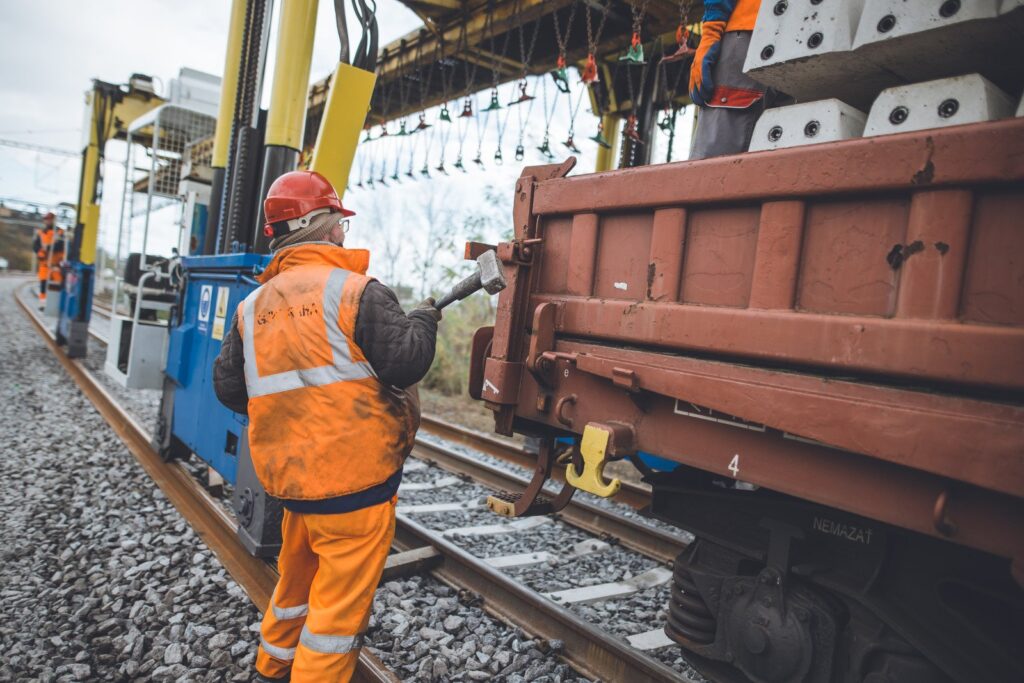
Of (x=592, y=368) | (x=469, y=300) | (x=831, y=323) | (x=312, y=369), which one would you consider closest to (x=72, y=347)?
(x=469, y=300)

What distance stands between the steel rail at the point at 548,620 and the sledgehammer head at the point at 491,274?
1.77 meters

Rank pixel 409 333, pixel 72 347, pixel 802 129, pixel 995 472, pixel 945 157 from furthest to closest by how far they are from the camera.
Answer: pixel 72 347 < pixel 409 333 < pixel 802 129 < pixel 945 157 < pixel 995 472

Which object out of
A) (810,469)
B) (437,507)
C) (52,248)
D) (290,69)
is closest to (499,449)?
(437,507)

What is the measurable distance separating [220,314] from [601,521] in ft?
10.8

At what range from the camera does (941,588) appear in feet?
6.37

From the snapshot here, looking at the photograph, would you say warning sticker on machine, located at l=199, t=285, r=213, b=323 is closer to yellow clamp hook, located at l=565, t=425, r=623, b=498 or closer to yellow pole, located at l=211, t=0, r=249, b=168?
yellow pole, located at l=211, t=0, r=249, b=168

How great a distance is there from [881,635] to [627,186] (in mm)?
1769

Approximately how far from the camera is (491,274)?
8.48ft

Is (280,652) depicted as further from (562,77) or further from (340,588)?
(562,77)

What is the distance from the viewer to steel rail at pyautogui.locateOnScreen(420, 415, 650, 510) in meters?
5.25

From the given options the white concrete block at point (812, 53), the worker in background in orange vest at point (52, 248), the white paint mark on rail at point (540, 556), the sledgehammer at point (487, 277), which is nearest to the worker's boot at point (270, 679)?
the white paint mark on rail at point (540, 556)

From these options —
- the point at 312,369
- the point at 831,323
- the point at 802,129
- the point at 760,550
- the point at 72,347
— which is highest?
the point at 802,129

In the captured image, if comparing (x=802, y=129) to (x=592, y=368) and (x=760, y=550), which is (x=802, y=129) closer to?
(x=592, y=368)

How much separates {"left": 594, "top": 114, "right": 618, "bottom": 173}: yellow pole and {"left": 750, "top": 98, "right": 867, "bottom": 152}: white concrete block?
5.65 m
